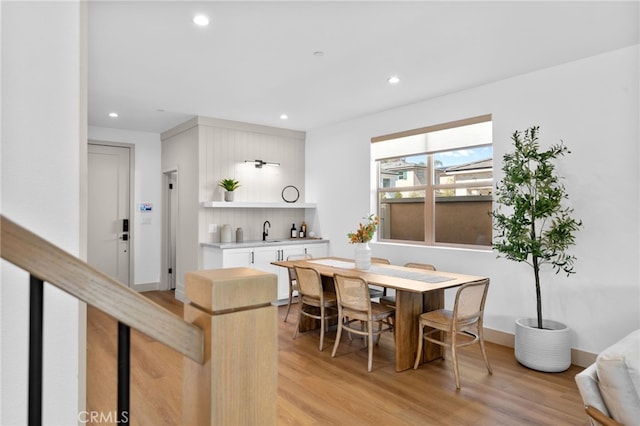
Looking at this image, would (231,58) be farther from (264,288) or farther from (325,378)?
(264,288)

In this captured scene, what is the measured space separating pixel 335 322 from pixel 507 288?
1919mm

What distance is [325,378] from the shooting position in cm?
316

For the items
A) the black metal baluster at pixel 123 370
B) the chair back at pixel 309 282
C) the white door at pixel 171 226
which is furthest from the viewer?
the white door at pixel 171 226

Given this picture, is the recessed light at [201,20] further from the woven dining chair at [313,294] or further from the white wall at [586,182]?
the white wall at [586,182]

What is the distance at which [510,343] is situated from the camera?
3922 millimetres

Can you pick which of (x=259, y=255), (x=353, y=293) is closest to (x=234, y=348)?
(x=353, y=293)

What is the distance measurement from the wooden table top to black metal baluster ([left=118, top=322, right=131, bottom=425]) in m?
2.58

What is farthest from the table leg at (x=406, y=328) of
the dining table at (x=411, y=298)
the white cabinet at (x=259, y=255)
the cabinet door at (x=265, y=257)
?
the cabinet door at (x=265, y=257)

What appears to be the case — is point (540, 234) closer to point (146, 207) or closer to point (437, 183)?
point (437, 183)

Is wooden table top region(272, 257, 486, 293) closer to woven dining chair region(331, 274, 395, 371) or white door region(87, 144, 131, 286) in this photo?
woven dining chair region(331, 274, 395, 371)

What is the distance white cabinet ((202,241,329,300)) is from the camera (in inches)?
203

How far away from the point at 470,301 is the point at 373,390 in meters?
1.05

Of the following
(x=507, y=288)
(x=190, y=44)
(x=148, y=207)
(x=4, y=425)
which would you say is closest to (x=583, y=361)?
(x=507, y=288)

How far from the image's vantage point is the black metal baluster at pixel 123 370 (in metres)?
0.65
